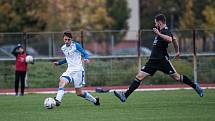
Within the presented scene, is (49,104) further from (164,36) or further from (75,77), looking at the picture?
(164,36)

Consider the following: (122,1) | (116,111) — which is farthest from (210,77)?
(122,1)

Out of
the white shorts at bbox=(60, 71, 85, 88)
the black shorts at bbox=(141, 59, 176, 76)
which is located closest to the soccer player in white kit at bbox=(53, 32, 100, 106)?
the white shorts at bbox=(60, 71, 85, 88)

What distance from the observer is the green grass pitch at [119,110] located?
15867mm

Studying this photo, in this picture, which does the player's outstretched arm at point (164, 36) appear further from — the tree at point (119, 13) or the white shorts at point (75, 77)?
the tree at point (119, 13)

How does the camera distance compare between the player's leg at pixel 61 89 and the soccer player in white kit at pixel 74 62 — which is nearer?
the player's leg at pixel 61 89

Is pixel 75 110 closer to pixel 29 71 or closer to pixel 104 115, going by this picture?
pixel 104 115

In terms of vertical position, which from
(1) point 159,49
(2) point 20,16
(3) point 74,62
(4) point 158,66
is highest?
(2) point 20,16

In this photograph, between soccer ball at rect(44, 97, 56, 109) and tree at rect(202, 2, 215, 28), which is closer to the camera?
soccer ball at rect(44, 97, 56, 109)

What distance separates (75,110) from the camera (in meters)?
18.0

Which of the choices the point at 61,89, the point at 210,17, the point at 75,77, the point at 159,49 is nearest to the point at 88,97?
the point at 75,77

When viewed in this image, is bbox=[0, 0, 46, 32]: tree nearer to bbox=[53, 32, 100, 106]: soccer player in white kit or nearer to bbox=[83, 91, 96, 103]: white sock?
bbox=[53, 32, 100, 106]: soccer player in white kit

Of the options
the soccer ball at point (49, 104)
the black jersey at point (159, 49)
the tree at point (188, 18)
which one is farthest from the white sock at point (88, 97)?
the tree at point (188, 18)

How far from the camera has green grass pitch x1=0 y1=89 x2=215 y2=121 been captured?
52.1 ft

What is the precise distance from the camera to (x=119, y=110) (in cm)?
1761
